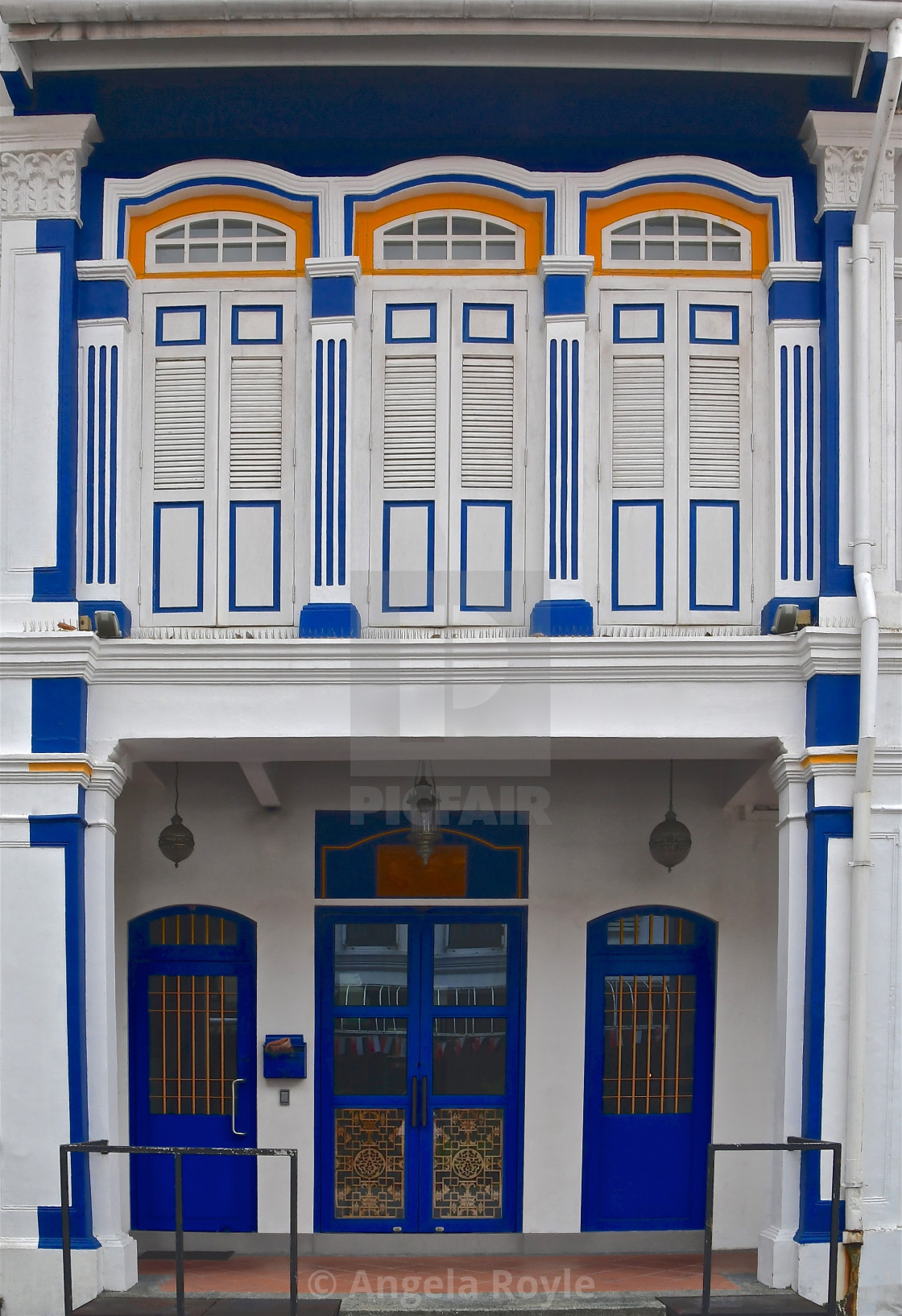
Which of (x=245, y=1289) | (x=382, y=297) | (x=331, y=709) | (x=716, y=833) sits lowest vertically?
(x=245, y=1289)

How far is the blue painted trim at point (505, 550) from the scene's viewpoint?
10.1m

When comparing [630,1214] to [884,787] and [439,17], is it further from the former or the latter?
[439,17]

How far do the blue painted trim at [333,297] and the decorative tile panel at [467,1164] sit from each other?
5.84m

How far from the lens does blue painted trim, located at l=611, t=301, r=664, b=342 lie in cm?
1031

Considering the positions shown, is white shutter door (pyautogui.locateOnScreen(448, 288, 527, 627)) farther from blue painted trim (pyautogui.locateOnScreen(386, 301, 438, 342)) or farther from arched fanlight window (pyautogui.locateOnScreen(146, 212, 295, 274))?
arched fanlight window (pyautogui.locateOnScreen(146, 212, 295, 274))

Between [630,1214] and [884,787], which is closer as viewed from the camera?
[884,787]

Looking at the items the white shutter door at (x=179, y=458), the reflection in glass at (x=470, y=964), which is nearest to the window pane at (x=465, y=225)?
the white shutter door at (x=179, y=458)

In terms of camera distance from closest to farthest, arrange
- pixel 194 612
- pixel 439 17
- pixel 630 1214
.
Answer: pixel 439 17
pixel 194 612
pixel 630 1214

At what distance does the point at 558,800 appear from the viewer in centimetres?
1134

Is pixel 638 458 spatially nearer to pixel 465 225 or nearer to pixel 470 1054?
pixel 465 225

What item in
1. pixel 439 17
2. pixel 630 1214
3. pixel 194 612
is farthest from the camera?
pixel 630 1214

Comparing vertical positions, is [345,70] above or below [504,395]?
above

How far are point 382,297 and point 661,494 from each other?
7.68ft

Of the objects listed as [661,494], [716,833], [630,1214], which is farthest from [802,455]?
[630,1214]
